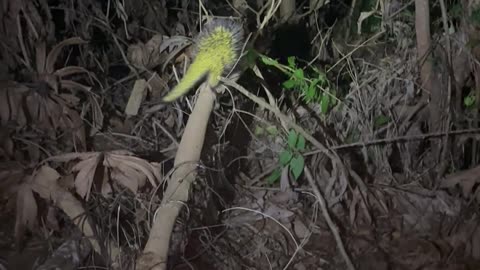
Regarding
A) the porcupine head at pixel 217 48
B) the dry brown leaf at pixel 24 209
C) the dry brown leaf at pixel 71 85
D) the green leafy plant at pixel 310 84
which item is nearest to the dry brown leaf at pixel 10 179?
the dry brown leaf at pixel 24 209

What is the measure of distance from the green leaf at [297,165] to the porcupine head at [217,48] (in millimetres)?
408

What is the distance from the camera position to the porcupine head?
1592 mm

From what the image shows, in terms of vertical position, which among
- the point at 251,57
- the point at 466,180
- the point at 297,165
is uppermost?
the point at 251,57

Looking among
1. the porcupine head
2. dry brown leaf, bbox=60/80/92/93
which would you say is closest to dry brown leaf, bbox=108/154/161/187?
the porcupine head

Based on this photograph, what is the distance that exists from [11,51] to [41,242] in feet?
2.32

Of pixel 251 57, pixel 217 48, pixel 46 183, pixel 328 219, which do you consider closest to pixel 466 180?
pixel 328 219

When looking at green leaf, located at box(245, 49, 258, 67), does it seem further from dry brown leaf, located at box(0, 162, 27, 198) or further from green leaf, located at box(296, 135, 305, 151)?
dry brown leaf, located at box(0, 162, 27, 198)

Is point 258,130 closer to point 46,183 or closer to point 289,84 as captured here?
point 289,84

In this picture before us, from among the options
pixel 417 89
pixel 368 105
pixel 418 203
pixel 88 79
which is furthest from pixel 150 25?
pixel 418 203

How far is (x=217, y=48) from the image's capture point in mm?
1601

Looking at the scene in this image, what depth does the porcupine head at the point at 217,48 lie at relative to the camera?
62.7 inches

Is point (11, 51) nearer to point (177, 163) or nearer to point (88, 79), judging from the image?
point (88, 79)

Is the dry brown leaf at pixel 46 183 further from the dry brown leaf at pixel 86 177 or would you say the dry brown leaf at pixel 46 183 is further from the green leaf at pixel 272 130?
the green leaf at pixel 272 130

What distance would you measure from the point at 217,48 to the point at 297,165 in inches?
19.3
